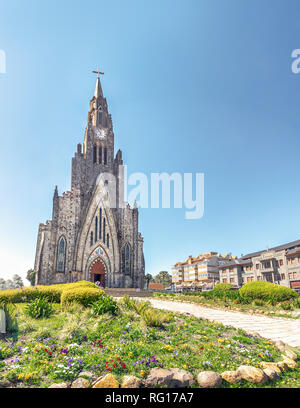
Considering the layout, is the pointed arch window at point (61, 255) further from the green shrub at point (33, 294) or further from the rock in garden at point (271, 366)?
the rock in garden at point (271, 366)

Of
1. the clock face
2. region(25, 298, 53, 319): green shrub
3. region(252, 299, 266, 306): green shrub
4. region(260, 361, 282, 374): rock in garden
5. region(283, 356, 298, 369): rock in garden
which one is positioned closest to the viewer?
region(260, 361, 282, 374): rock in garden

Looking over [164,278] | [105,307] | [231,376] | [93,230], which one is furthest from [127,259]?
[164,278]

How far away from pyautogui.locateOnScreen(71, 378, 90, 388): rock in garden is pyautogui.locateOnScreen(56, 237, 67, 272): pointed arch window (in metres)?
36.3

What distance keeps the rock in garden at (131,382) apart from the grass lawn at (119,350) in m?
0.27

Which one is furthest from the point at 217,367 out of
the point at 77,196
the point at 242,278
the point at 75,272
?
the point at 242,278

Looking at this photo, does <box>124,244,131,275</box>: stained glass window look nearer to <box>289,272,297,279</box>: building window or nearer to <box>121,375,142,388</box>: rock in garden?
<box>289,272,297,279</box>: building window

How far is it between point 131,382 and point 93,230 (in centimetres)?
3750

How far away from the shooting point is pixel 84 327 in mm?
8562

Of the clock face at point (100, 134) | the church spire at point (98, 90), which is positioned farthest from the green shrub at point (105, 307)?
the church spire at point (98, 90)

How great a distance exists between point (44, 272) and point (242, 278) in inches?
1626

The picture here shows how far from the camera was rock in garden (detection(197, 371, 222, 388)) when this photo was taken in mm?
5449

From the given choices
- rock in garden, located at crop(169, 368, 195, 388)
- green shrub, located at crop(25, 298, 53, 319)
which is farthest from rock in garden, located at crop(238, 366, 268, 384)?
green shrub, located at crop(25, 298, 53, 319)

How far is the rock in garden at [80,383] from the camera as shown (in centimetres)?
506
